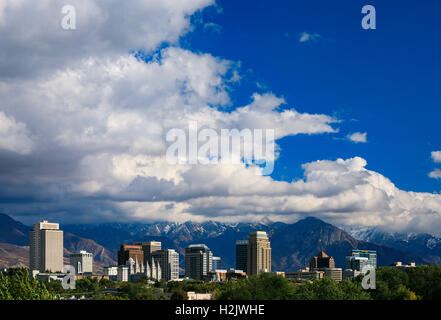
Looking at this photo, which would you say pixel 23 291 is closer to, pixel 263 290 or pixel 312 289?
pixel 263 290

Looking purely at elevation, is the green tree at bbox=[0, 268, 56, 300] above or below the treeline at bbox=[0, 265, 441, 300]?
above

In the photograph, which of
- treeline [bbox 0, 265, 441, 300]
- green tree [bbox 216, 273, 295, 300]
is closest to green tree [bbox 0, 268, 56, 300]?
treeline [bbox 0, 265, 441, 300]

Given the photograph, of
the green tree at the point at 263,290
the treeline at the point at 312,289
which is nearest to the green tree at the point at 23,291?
the treeline at the point at 312,289

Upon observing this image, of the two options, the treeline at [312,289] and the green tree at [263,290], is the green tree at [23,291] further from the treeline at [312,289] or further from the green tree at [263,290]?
the green tree at [263,290]

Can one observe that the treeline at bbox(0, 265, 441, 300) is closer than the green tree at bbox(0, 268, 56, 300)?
No

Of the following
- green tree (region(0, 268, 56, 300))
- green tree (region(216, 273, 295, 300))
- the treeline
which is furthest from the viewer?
green tree (region(216, 273, 295, 300))

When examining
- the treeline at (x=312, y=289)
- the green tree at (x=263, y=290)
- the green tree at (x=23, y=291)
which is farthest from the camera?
the green tree at (x=263, y=290)

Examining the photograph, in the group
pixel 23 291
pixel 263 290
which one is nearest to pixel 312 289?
pixel 263 290

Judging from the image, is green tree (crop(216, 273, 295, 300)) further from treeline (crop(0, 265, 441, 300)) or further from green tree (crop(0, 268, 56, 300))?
green tree (crop(0, 268, 56, 300))

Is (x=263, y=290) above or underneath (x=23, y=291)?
underneath

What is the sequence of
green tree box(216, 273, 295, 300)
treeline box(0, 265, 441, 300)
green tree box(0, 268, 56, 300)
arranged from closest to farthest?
1. green tree box(0, 268, 56, 300)
2. treeline box(0, 265, 441, 300)
3. green tree box(216, 273, 295, 300)
